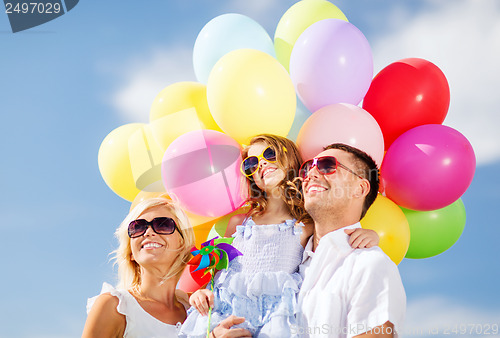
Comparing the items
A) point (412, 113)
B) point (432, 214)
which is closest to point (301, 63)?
point (412, 113)

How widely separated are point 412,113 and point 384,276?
1.83 meters

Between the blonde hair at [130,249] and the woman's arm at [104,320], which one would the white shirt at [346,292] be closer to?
the blonde hair at [130,249]

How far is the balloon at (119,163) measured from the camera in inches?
181

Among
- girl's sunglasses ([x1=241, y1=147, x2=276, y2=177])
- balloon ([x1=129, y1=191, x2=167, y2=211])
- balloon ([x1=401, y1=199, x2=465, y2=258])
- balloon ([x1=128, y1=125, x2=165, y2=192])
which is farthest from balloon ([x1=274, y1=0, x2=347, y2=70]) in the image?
balloon ([x1=401, y1=199, x2=465, y2=258])

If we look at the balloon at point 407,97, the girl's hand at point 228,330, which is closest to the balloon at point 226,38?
the balloon at point 407,97

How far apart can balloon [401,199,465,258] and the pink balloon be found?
4.98 ft

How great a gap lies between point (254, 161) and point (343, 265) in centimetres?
112

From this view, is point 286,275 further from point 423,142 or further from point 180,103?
point 180,103

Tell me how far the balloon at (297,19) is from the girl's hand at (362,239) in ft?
7.18

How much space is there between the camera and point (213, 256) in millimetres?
3414

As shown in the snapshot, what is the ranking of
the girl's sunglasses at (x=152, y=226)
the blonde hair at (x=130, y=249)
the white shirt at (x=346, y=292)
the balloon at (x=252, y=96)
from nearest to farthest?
the white shirt at (x=346, y=292)
the girl's sunglasses at (x=152, y=226)
the blonde hair at (x=130, y=249)
the balloon at (x=252, y=96)

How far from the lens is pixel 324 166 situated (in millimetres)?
3307

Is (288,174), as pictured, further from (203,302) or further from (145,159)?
(145,159)

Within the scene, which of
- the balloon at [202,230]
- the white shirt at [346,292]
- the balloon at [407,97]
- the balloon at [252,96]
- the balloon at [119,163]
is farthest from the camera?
the balloon at [119,163]
